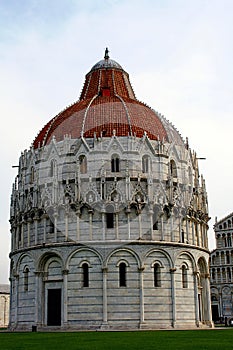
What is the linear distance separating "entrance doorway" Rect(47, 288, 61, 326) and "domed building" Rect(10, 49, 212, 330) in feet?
0.28

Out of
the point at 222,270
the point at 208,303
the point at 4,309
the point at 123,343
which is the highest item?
the point at 222,270

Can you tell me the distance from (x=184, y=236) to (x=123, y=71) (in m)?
21.0

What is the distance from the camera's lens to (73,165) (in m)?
46.2

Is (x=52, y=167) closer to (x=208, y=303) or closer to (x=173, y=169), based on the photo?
(x=173, y=169)

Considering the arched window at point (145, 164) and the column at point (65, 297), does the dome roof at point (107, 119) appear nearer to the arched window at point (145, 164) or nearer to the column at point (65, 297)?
the arched window at point (145, 164)

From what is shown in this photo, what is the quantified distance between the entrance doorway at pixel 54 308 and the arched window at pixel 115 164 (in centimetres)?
1139

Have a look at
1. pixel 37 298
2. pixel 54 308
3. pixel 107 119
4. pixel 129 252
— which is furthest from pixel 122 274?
pixel 107 119

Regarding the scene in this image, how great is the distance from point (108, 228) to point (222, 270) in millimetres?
51594

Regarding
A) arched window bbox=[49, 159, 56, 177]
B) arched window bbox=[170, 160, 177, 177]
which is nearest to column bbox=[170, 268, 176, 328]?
arched window bbox=[170, 160, 177, 177]

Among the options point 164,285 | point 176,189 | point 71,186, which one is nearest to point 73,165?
point 71,186

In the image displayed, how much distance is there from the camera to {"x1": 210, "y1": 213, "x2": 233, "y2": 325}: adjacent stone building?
8769cm

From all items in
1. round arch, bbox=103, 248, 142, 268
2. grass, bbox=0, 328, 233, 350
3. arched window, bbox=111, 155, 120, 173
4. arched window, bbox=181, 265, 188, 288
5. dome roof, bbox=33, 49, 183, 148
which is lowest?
grass, bbox=0, 328, 233, 350

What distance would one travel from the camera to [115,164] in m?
45.7

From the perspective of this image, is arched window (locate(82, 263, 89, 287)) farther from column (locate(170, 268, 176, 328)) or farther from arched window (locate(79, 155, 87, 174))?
arched window (locate(79, 155, 87, 174))
